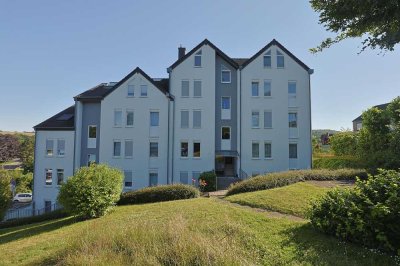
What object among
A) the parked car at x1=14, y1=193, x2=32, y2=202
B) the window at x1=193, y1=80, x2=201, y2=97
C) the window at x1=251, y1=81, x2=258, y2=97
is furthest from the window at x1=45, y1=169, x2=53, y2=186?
the window at x1=251, y1=81, x2=258, y2=97

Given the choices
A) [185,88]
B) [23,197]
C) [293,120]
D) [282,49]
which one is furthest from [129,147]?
[23,197]

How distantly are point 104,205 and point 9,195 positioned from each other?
9469 millimetres

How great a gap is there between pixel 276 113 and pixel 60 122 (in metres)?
22.1

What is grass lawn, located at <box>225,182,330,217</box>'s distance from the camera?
37.8ft

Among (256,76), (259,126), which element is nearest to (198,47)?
(256,76)

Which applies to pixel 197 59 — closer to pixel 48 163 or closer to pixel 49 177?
pixel 48 163

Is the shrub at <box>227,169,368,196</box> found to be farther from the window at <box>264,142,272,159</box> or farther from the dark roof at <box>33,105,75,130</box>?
the dark roof at <box>33,105,75,130</box>

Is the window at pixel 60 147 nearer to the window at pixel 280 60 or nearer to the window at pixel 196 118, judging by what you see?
the window at pixel 196 118

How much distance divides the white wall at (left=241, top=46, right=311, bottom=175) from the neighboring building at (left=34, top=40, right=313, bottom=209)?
98 millimetres

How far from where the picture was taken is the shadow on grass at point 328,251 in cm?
632

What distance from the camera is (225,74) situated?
32.6m

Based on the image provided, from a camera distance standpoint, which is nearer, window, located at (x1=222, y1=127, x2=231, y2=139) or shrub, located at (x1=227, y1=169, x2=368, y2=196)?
shrub, located at (x1=227, y1=169, x2=368, y2=196)

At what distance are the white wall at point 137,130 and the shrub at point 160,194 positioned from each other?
1235 centimetres

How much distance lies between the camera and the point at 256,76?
105 feet
